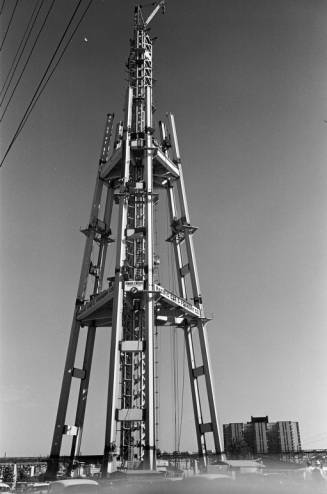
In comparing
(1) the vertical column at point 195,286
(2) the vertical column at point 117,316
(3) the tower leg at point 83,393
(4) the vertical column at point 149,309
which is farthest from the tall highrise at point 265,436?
(2) the vertical column at point 117,316

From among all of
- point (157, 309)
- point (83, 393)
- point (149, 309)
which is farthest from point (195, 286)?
point (83, 393)

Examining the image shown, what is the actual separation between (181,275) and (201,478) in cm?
3308

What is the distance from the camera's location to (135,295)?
4181 cm

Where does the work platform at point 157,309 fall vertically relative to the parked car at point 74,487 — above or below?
above

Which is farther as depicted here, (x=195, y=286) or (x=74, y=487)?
(x=195, y=286)

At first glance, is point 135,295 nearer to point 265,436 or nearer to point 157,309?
point 157,309

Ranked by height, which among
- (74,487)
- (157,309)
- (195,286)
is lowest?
(74,487)

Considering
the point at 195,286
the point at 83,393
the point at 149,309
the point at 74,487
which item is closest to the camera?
the point at 74,487

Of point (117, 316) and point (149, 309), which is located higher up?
point (149, 309)

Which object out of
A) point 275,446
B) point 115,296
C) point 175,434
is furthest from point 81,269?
point 275,446

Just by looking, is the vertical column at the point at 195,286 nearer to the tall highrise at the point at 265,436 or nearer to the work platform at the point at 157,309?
the work platform at the point at 157,309

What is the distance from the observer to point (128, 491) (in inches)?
672

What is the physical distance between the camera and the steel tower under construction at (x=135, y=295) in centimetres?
3838

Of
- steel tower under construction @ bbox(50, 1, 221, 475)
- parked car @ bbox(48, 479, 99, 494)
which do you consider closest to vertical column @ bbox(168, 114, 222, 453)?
steel tower under construction @ bbox(50, 1, 221, 475)
